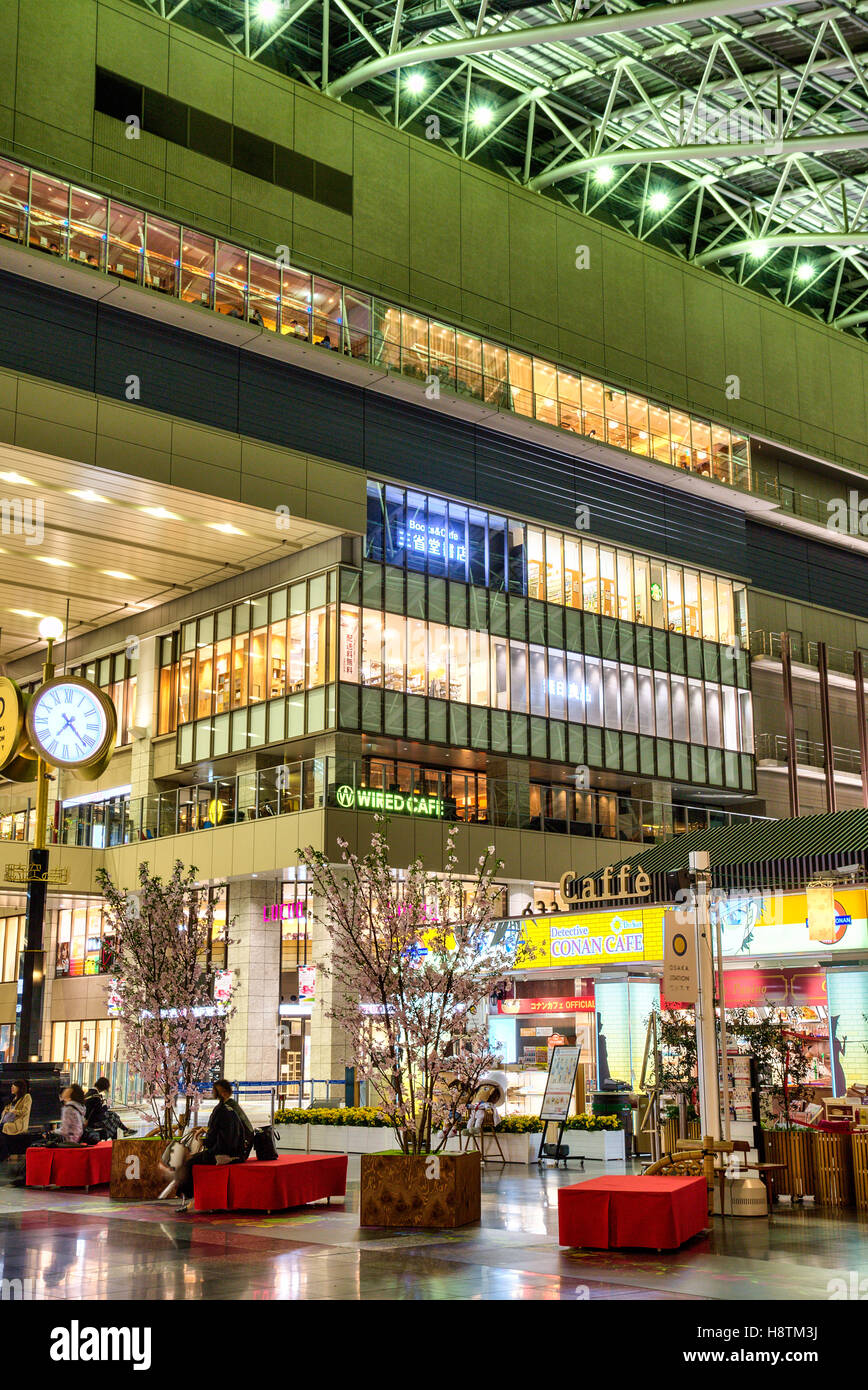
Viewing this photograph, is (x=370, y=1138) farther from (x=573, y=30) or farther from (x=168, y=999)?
(x=573, y=30)

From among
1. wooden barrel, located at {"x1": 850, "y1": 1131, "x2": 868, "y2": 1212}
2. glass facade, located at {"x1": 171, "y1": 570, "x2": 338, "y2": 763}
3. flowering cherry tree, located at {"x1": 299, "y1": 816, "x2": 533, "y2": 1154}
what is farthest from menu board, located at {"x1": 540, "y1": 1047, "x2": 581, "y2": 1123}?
glass facade, located at {"x1": 171, "y1": 570, "x2": 338, "y2": 763}

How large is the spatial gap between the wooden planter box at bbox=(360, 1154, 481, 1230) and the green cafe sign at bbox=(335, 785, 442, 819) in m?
22.9

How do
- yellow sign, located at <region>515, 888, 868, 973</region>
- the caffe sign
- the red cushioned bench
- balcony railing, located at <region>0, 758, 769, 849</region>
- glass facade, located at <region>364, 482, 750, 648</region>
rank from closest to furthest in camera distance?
the red cushioned bench → yellow sign, located at <region>515, 888, 868, 973</region> → the caffe sign → balcony railing, located at <region>0, 758, 769, 849</region> → glass facade, located at <region>364, 482, 750, 648</region>

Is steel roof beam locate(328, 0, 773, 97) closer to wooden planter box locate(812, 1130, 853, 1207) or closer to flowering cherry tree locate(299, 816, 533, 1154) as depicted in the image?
flowering cherry tree locate(299, 816, 533, 1154)

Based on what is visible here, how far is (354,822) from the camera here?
3850 cm

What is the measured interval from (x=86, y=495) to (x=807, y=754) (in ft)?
102

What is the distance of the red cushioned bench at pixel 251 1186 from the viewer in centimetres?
1653

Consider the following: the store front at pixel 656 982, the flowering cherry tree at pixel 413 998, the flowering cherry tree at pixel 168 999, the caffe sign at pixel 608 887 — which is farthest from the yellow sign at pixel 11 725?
the flowering cherry tree at pixel 413 998

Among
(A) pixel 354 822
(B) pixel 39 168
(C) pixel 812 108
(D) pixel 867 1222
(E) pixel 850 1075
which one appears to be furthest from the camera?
(C) pixel 812 108

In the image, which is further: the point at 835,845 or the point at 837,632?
the point at 837,632

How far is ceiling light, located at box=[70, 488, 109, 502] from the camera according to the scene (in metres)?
36.9
